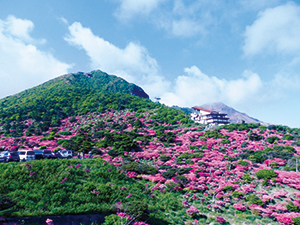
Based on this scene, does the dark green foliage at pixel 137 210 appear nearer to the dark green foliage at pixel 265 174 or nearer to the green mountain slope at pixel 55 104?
the dark green foliage at pixel 265 174

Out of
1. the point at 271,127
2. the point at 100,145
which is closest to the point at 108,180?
the point at 100,145

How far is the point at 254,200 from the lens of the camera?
1930cm

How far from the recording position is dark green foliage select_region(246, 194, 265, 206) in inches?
747

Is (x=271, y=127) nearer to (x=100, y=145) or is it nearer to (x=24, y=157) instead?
(x=100, y=145)

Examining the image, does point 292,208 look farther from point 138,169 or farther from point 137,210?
point 138,169

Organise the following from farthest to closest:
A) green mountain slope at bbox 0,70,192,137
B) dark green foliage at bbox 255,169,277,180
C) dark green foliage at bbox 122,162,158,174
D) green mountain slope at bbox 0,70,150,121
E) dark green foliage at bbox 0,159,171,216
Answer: green mountain slope at bbox 0,70,150,121, green mountain slope at bbox 0,70,192,137, dark green foliage at bbox 122,162,158,174, dark green foliage at bbox 255,169,277,180, dark green foliage at bbox 0,159,171,216

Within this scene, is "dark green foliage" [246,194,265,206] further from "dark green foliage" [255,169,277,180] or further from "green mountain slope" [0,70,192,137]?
"green mountain slope" [0,70,192,137]

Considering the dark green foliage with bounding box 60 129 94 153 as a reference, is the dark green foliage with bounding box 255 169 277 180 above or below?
below

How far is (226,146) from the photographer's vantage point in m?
39.3

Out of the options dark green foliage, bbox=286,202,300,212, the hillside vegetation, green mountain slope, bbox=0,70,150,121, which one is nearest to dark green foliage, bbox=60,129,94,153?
the hillside vegetation

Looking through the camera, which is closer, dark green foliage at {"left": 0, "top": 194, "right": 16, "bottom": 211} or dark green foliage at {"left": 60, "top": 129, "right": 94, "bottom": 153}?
dark green foliage at {"left": 0, "top": 194, "right": 16, "bottom": 211}

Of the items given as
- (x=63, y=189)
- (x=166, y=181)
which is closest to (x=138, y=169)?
(x=166, y=181)

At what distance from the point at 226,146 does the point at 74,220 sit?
33.8m

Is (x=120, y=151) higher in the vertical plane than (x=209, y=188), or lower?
higher
